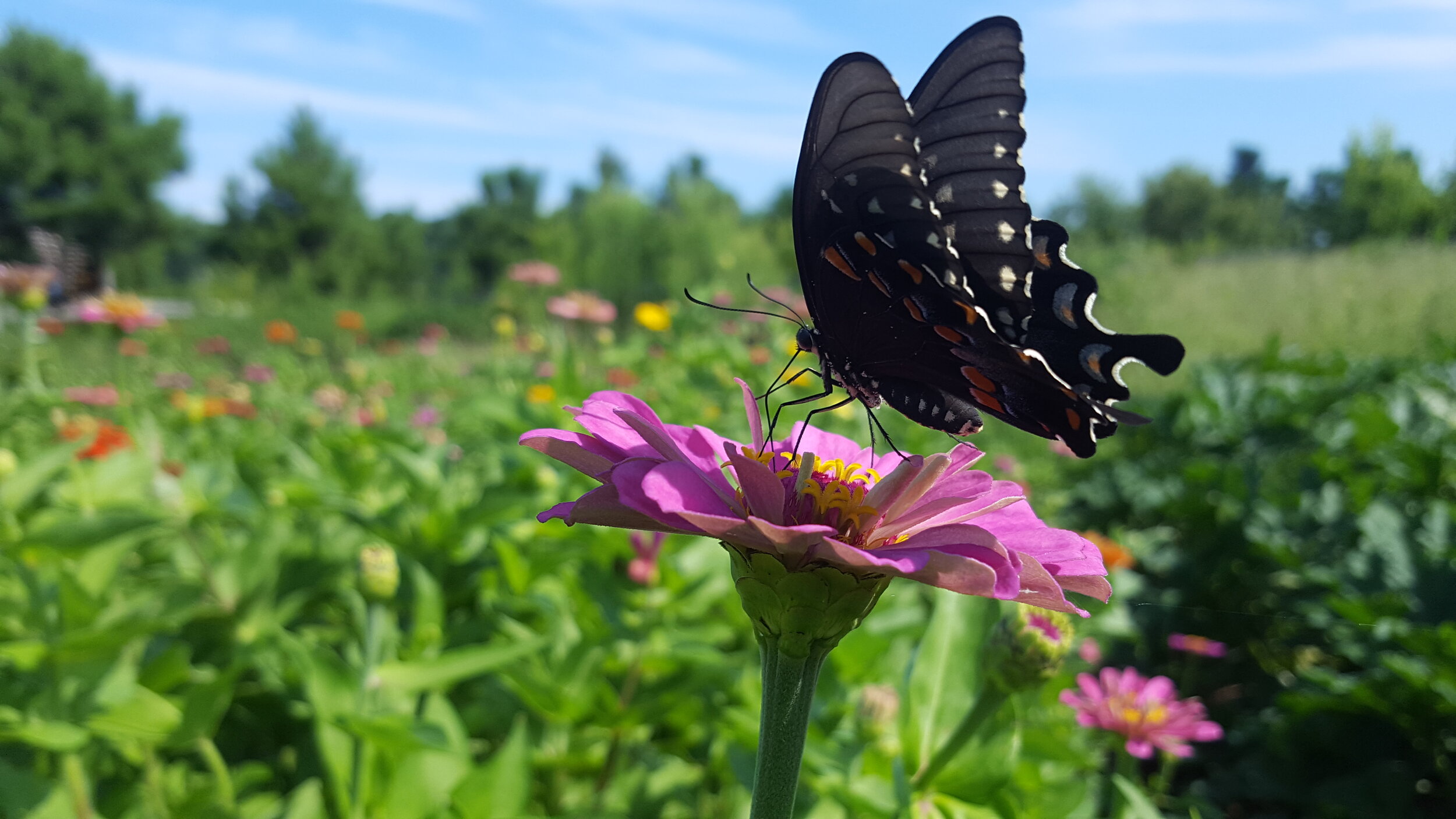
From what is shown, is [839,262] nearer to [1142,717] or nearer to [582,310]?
[1142,717]

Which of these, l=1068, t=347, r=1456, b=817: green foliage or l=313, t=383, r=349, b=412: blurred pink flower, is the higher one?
l=1068, t=347, r=1456, b=817: green foliage

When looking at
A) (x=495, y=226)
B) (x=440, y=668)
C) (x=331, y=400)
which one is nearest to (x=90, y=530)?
(x=440, y=668)

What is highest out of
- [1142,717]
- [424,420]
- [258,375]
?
[1142,717]

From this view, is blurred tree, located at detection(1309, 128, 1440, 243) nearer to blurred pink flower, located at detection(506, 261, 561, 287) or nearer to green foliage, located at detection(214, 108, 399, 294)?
blurred pink flower, located at detection(506, 261, 561, 287)

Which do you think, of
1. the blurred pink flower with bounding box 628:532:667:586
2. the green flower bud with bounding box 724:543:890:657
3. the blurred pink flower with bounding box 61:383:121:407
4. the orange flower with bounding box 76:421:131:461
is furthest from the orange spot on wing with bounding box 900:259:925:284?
the blurred pink flower with bounding box 61:383:121:407

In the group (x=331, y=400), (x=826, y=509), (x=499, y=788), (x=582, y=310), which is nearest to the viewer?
(x=826, y=509)

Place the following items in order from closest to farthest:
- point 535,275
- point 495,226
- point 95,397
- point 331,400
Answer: point 95,397, point 331,400, point 535,275, point 495,226

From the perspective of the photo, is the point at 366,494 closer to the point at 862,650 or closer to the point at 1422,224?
the point at 862,650
